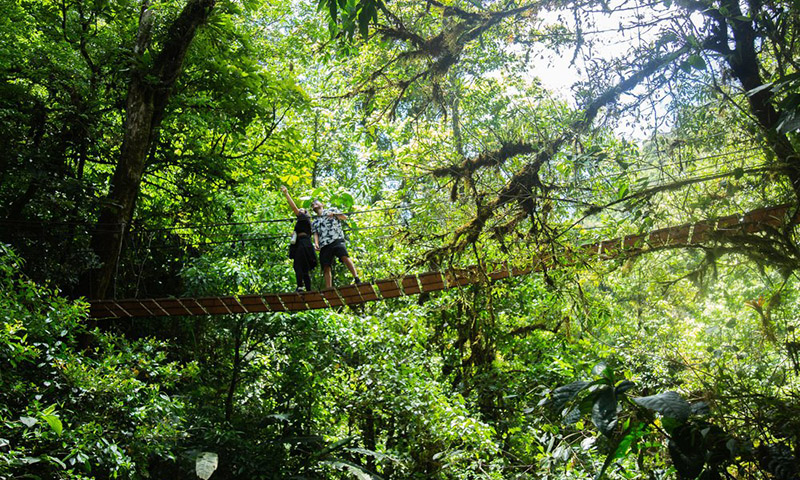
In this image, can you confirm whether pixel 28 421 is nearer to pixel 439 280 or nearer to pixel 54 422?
pixel 54 422

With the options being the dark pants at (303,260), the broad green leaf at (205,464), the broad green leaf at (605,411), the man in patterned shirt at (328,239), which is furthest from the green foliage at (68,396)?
the broad green leaf at (605,411)

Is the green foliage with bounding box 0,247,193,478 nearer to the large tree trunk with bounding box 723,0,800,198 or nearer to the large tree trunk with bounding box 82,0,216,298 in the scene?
the large tree trunk with bounding box 82,0,216,298

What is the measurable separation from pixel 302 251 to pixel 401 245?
38.3 inches

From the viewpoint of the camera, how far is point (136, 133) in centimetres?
417

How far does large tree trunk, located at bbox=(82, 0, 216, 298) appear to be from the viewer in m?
4.11

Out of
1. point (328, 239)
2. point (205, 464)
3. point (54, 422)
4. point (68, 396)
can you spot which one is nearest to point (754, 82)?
point (328, 239)

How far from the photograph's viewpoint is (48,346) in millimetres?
3230

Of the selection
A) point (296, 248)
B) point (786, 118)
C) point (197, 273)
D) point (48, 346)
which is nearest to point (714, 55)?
point (786, 118)

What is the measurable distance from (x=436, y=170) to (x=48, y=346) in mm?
2206

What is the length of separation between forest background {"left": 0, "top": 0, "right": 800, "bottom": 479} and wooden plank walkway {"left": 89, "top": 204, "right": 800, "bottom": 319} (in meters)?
0.06

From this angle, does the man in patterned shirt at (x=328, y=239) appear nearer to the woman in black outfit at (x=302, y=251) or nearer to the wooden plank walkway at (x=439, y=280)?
the woman in black outfit at (x=302, y=251)

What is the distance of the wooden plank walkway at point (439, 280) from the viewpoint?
2.43 meters

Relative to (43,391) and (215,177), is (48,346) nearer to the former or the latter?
(43,391)

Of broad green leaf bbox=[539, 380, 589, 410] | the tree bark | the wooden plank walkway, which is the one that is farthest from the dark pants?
broad green leaf bbox=[539, 380, 589, 410]
